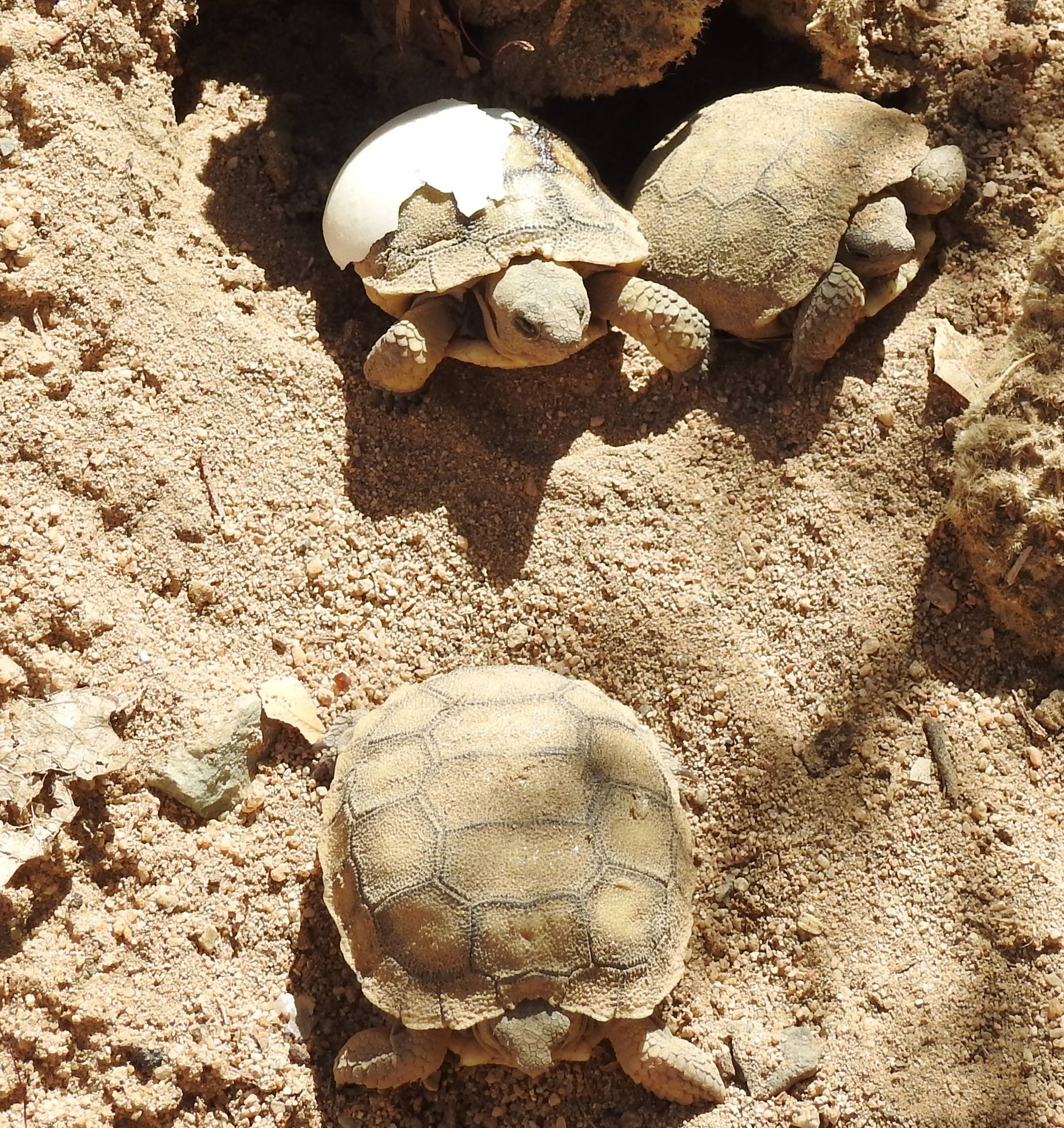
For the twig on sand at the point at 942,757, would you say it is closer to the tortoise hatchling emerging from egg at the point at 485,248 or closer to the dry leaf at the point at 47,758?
the tortoise hatchling emerging from egg at the point at 485,248

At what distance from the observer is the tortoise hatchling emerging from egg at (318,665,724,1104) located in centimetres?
230

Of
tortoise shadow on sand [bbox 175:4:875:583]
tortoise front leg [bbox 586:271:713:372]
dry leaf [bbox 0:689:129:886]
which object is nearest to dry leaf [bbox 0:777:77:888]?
dry leaf [bbox 0:689:129:886]

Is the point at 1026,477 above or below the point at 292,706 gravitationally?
A: above

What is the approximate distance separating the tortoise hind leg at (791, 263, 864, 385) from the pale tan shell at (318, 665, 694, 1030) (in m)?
1.24

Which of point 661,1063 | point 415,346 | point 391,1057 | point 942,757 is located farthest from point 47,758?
point 942,757

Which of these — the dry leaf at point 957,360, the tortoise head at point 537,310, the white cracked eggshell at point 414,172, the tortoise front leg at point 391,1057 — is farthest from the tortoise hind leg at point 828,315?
the tortoise front leg at point 391,1057

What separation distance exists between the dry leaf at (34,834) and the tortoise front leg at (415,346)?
1343mm

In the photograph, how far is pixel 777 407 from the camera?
307 centimetres

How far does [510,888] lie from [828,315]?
5.72 feet

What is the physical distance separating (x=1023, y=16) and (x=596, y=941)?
9.67 ft

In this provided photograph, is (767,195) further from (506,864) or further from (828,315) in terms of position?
(506,864)

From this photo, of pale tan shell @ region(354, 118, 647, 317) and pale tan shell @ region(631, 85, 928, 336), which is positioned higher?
pale tan shell @ region(631, 85, 928, 336)

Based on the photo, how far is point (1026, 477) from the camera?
111 inches

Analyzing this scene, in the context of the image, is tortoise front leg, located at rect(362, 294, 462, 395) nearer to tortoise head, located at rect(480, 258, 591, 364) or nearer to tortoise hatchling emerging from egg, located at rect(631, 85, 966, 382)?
tortoise head, located at rect(480, 258, 591, 364)
